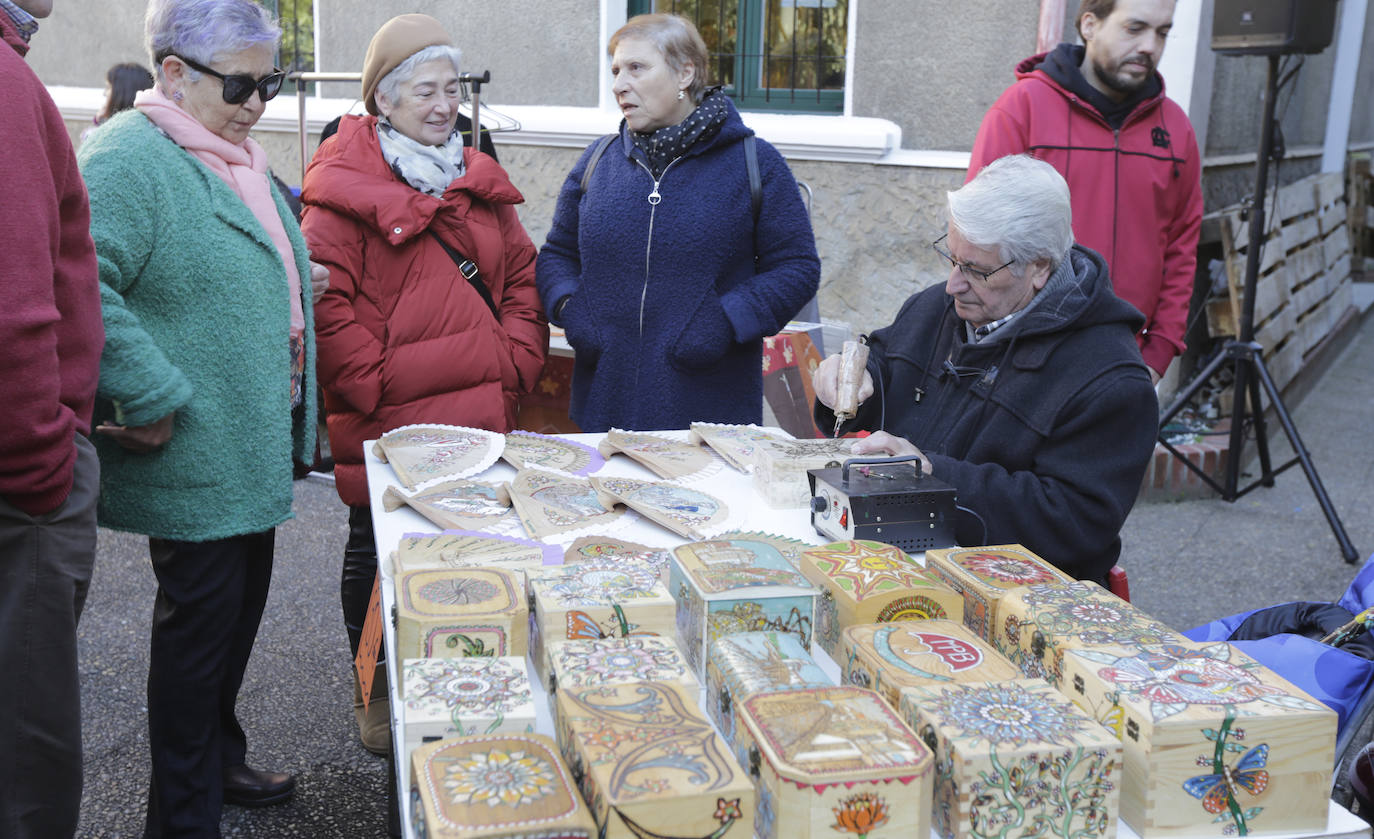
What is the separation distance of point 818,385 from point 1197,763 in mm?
1374

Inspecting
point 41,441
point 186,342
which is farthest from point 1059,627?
point 186,342

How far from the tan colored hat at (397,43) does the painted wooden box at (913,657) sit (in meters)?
1.96

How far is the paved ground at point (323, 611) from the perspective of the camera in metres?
2.86

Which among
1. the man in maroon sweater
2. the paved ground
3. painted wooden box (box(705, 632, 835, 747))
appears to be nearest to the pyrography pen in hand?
painted wooden box (box(705, 632, 835, 747))

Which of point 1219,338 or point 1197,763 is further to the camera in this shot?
point 1219,338

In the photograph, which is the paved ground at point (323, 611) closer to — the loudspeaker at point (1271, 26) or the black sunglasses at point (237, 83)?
the black sunglasses at point (237, 83)

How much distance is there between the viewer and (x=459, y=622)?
1.50 m

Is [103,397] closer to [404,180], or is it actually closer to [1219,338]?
[404,180]

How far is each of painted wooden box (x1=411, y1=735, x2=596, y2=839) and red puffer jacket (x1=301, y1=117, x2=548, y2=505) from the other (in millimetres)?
1670

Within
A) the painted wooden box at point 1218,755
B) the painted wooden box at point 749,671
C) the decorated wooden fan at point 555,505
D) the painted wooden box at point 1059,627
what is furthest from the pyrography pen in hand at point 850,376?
the painted wooden box at point 1218,755

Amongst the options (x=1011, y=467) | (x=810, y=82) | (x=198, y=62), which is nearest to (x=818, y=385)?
(x=1011, y=467)

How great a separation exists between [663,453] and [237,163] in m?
1.05

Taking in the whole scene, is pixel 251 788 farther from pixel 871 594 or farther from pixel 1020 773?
pixel 1020 773

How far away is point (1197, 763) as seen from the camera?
1.26 m
